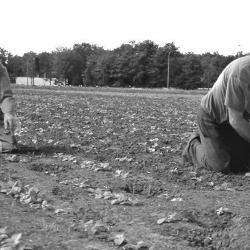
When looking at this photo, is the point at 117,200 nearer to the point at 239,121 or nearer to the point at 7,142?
the point at 239,121

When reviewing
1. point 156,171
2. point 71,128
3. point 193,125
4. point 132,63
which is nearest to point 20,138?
point 71,128

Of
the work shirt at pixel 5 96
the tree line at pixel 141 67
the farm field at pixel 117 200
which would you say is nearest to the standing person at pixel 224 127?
the farm field at pixel 117 200

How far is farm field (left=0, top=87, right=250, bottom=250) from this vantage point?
12.0ft

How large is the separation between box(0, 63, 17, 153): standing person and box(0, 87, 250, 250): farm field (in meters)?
0.26

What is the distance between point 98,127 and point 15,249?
28.6ft

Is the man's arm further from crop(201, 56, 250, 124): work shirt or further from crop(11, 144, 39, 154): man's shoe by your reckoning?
crop(11, 144, 39, 154): man's shoe

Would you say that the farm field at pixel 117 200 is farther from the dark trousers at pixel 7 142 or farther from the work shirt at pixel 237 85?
the work shirt at pixel 237 85

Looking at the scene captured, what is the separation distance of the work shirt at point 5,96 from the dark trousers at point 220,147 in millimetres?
2859

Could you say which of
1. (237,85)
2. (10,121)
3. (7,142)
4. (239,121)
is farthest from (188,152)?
(7,142)

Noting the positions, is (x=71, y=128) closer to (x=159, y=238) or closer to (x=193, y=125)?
(x=193, y=125)

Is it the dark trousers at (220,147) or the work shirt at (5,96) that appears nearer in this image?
the dark trousers at (220,147)

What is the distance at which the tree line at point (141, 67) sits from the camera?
93938mm

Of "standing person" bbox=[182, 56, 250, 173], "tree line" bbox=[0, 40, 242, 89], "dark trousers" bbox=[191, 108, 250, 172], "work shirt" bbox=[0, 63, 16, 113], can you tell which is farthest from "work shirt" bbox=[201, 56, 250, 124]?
"tree line" bbox=[0, 40, 242, 89]

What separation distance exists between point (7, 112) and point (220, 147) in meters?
3.18
